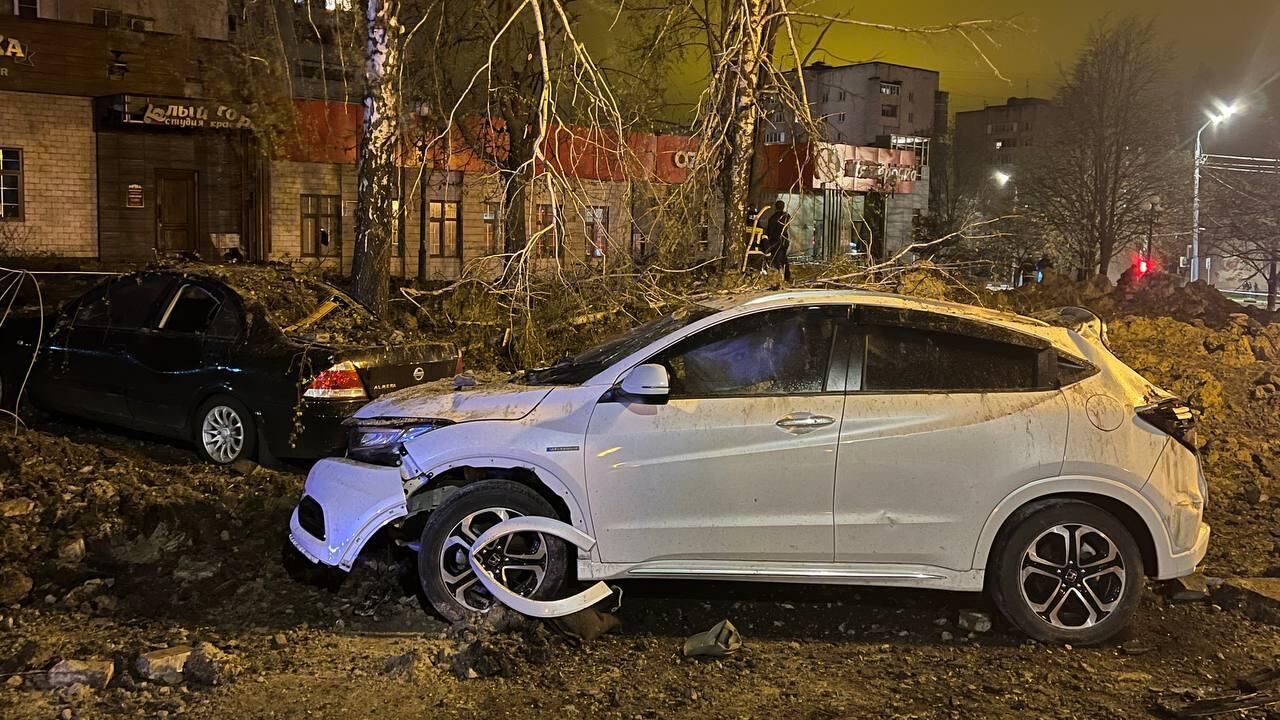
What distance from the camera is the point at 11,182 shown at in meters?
22.7

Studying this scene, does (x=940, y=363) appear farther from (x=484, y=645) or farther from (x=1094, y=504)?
(x=484, y=645)

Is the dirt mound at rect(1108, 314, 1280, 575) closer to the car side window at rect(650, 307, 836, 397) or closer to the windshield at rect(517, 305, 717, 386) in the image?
the car side window at rect(650, 307, 836, 397)

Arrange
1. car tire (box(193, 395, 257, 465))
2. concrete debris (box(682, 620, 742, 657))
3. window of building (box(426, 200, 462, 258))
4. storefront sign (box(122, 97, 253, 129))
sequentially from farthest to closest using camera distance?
window of building (box(426, 200, 462, 258)) → storefront sign (box(122, 97, 253, 129)) → car tire (box(193, 395, 257, 465)) → concrete debris (box(682, 620, 742, 657))

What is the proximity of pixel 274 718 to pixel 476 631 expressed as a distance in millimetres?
1063

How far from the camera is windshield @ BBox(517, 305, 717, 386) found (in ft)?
17.7

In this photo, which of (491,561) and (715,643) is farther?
(491,561)

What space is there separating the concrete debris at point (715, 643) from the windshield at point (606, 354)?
135 cm

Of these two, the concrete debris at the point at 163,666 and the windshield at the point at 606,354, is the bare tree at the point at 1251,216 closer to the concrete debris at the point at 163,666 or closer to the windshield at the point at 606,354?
the windshield at the point at 606,354

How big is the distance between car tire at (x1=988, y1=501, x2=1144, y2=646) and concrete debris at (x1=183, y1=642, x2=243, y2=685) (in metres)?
3.52

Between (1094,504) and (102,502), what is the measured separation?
605 centimetres

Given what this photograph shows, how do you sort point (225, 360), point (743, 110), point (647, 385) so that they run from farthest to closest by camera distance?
point (743, 110) → point (225, 360) → point (647, 385)

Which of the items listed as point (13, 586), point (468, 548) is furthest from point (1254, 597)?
point (13, 586)

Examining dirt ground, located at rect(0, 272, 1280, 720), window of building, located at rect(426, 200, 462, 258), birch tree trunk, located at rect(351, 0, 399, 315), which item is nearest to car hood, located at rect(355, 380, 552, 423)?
dirt ground, located at rect(0, 272, 1280, 720)

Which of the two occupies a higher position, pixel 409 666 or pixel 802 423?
pixel 802 423
